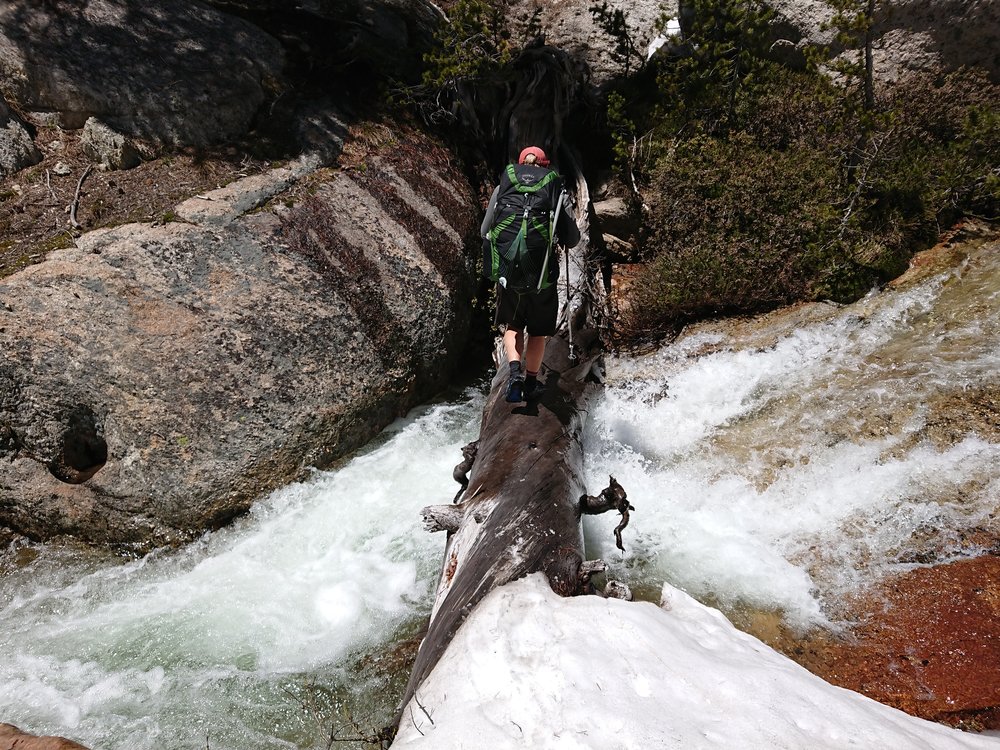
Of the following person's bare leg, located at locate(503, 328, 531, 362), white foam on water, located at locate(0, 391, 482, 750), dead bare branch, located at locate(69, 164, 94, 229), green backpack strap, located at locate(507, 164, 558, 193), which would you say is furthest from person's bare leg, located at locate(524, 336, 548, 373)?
dead bare branch, located at locate(69, 164, 94, 229)

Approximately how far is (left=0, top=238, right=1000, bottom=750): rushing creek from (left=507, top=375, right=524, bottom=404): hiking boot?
1.07 meters

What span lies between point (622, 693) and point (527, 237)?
285 centimetres

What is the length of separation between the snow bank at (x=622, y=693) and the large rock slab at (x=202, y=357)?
2916mm

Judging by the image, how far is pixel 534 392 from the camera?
4.86 metres

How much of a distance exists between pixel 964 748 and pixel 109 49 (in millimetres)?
8362

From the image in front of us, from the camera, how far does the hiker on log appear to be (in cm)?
406

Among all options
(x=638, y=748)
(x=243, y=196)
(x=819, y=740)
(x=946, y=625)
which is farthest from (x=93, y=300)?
(x=946, y=625)

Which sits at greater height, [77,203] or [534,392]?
[77,203]

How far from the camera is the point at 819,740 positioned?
2236 millimetres

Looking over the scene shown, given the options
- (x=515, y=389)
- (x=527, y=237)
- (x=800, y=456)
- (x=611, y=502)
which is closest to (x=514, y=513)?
(x=611, y=502)

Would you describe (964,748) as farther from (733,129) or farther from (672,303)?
(733,129)

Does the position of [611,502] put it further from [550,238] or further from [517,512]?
[550,238]

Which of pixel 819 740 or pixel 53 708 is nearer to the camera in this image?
pixel 819 740

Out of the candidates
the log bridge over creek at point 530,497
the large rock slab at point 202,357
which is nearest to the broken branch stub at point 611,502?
the log bridge over creek at point 530,497
